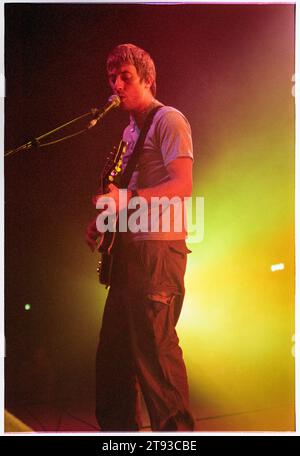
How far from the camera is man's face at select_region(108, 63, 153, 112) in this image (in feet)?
9.58

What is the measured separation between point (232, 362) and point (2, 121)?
6.03 ft

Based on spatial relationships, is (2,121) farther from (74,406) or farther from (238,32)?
(74,406)

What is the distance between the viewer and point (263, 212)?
2.93 meters

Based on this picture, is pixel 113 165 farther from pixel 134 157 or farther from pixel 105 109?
pixel 105 109

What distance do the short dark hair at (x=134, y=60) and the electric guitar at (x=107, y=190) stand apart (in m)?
0.39

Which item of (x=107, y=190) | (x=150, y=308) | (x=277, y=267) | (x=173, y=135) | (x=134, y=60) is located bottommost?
(x=150, y=308)

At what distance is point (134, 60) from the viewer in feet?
9.56

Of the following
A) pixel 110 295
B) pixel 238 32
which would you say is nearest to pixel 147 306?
pixel 110 295

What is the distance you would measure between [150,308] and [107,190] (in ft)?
2.24

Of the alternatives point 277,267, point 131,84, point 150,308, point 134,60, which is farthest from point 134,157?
point 277,267

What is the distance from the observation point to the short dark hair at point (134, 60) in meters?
2.91

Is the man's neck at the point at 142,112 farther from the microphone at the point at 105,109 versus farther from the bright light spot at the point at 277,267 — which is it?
the bright light spot at the point at 277,267

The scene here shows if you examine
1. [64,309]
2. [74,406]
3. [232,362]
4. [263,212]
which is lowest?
[74,406]

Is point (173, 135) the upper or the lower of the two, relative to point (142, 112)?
lower
